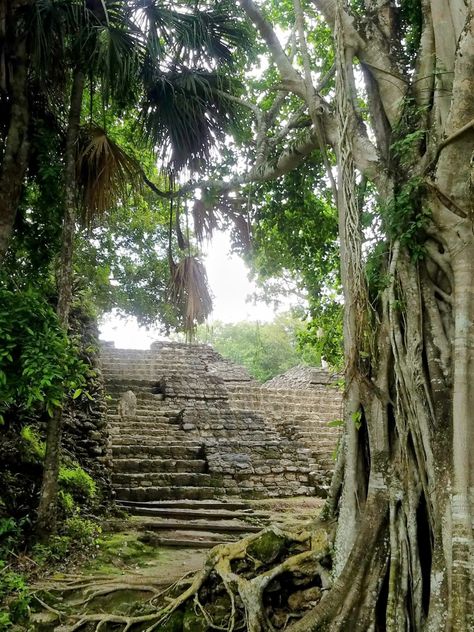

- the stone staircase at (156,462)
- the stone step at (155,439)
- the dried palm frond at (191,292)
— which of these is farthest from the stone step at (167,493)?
the dried palm frond at (191,292)

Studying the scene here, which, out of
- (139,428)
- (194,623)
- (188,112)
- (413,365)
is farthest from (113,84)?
(139,428)

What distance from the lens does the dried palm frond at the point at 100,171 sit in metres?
5.26

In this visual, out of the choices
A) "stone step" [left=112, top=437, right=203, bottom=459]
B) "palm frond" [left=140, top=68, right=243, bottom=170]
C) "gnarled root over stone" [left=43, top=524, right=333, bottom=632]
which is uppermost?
"palm frond" [left=140, top=68, right=243, bottom=170]

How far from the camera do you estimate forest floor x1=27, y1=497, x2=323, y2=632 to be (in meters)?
3.49

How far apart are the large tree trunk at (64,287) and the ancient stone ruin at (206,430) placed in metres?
2.29

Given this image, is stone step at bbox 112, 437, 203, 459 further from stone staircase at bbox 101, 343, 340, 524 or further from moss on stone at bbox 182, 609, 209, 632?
moss on stone at bbox 182, 609, 209, 632

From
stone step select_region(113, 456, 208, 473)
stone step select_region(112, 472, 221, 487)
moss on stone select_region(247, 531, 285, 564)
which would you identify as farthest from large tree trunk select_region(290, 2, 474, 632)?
stone step select_region(113, 456, 208, 473)

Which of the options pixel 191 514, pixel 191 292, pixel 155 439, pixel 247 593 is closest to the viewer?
pixel 247 593

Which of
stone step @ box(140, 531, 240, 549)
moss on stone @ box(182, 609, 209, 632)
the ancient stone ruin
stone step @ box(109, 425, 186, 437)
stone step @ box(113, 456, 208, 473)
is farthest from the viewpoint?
stone step @ box(109, 425, 186, 437)

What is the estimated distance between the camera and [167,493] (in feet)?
23.1

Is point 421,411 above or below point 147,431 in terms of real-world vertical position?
above

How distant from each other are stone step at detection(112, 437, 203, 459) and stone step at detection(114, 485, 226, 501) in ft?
2.61

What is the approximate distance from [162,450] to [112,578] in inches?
152

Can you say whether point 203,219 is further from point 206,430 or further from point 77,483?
point 206,430
